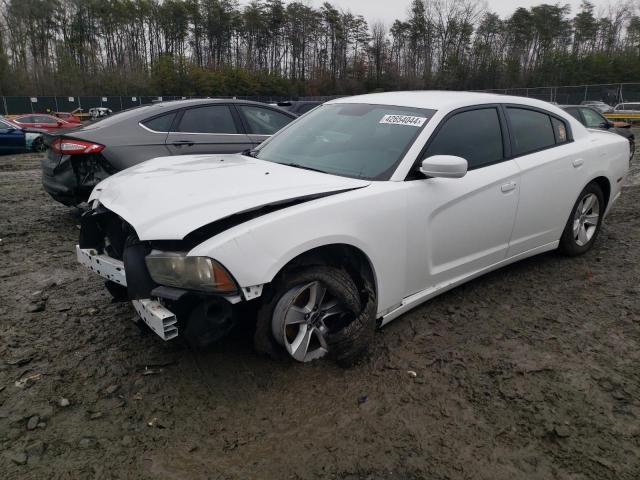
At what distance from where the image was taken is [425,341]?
3092 mm

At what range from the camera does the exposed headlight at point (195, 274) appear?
2.22 metres

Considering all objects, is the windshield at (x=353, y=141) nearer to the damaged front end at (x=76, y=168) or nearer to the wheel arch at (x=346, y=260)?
the wheel arch at (x=346, y=260)

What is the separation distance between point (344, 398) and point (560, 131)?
10.2ft

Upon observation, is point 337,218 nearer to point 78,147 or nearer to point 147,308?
point 147,308

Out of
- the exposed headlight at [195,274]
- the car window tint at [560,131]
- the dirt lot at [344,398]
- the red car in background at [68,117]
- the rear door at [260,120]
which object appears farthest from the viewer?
the red car in background at [68,117]

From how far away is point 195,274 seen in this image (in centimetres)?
224

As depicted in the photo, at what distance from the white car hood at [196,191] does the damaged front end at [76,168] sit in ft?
6.48

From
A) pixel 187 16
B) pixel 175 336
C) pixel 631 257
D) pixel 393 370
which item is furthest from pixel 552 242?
pixel 187 16

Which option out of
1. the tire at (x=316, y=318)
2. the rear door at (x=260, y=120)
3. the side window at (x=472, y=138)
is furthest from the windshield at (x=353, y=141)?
the rear door at (x=260, y=120)

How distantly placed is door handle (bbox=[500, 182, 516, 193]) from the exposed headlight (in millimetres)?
2154

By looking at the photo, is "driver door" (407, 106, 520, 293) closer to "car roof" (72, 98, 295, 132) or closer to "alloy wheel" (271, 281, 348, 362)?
"alloy wheel" (271, 281, 348, 362)

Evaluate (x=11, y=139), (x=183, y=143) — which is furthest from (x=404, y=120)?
(x=11, y=139)

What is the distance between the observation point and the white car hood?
7.73 ft

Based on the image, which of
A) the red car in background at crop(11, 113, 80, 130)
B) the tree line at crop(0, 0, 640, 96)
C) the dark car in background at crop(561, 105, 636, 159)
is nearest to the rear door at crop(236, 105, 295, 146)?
the dark car in background at crop(561, 105, 636, 159)
